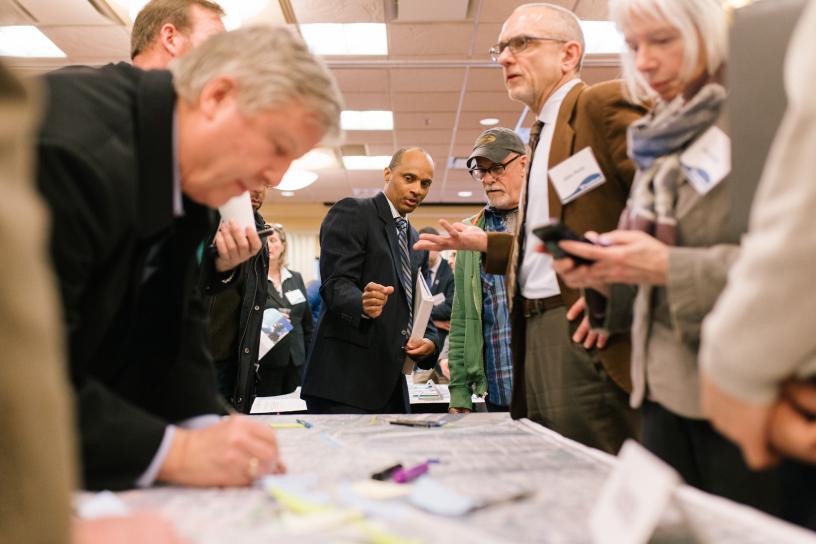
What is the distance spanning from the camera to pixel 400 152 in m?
2.64

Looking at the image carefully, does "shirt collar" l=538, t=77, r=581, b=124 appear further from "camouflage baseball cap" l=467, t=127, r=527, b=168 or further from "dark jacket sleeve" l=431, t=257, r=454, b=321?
"dark jacket sleeve" l=431, t=257, r=454, b=321

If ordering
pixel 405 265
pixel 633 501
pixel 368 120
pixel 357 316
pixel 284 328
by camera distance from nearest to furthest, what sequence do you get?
pixel 633 501
pixel 357 316
pixel 405 265
pixel 284 328
pixel 368 120

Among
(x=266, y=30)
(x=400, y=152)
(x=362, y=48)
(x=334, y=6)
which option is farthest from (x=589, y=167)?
(x=362, y=48)

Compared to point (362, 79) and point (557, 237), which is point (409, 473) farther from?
point (362, 79)

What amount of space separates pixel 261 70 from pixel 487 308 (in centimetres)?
177

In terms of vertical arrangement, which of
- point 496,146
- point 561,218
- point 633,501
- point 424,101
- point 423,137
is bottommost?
point 633,501

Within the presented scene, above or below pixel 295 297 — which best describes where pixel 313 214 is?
above

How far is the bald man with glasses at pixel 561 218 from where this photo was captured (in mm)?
1370

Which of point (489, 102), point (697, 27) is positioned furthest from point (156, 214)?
point (489, 102)

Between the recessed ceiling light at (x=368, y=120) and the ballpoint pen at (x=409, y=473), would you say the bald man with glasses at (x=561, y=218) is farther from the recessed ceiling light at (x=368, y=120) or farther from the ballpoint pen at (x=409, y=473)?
the recessed ceiling light at (x=368, y=120)

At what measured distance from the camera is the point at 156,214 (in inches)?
34.7

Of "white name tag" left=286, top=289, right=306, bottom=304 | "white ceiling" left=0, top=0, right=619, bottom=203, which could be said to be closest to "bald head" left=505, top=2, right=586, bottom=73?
"white ceiling" left=0, top=0, right=619, bottom=203

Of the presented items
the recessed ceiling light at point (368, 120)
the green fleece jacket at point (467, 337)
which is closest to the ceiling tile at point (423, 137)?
the recessed ceiling light at point (368, 120)

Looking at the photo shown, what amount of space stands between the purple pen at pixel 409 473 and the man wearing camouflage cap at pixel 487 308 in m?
1.46
